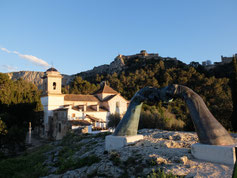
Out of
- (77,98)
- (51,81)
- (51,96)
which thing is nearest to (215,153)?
(51,96)

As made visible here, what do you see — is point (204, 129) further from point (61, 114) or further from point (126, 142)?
point (61, 114)

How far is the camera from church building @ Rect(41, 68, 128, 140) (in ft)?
93.4

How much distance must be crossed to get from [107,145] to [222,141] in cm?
495

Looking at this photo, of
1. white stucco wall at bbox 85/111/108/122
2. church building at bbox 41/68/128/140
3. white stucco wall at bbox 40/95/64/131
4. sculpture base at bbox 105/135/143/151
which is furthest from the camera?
white stucco wall at bbox 85/111/108/122

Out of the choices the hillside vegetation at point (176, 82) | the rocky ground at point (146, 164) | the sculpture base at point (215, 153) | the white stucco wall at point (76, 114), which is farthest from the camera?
the white stucco wall at point (76, 114)

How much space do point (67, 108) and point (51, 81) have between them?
6.74 m

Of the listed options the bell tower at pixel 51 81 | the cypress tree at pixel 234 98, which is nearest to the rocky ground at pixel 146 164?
the cypress tree at pixel 234 98

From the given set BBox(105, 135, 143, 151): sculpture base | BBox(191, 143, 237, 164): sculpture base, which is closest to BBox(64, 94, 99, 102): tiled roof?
BBox(105, 135, 143, 151): sculpture base

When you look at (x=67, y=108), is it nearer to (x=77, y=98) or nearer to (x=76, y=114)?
(x=76, y=114)

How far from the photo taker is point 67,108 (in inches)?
1121

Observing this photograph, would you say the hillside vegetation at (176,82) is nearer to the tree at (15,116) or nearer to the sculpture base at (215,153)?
the sculpture base at (215,153)

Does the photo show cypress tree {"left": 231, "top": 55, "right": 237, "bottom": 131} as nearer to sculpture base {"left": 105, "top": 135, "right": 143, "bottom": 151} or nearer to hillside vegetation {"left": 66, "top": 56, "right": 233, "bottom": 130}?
hillside vegetation {"left": 66, "top": 56, "right": 233, "bottom": 130}

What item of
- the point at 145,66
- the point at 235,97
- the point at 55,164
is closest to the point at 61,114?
the point at 55,164

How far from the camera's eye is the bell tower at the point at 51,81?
106 feet
